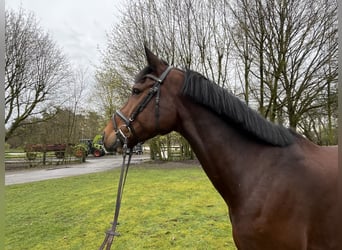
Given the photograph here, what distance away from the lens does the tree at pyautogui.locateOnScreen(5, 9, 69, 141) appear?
1179 centimetres

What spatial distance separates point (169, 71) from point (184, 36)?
1559 cm

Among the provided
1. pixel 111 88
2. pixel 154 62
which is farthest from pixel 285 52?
pixel 154 62

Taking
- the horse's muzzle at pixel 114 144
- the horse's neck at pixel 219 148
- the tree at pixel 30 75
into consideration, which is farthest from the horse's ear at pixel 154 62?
the tree at pixel 30 75

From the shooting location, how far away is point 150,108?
1.97m

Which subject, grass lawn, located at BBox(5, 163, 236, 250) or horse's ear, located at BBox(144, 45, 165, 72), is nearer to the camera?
horse's ear, located at BBox(144, 45, 165, 72)

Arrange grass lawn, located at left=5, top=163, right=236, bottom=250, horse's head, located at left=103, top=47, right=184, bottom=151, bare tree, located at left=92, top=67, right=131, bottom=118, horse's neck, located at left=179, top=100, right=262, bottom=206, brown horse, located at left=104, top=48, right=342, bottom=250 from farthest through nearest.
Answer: bare tree, located at left=92, top=67, right=131, bottom=118 < grass lawn, located at left=5, top=163, right=236, bottom=250 < horse's head, located at left=103, top=47, right=184, bottom=151 < horse's neck, located at left=179, top=100, right=262, bottom=206 < brown horse, located at left=104, top=48, right=342, bottom=250

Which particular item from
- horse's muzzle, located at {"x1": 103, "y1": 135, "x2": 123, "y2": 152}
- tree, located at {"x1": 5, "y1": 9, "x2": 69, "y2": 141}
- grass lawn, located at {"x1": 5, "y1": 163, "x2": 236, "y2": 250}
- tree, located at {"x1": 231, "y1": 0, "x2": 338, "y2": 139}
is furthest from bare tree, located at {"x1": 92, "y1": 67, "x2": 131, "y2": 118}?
horse's muzzle, located at {"x1": 103, "y1": 135, "x2": 123, "y2": 152}

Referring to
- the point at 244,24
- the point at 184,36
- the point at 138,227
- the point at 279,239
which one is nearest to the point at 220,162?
the point at 279,239

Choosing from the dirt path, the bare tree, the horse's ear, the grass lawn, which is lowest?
the grass lawn

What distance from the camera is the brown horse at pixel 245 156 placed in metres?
1.59

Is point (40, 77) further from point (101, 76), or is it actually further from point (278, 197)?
point (278, 197)

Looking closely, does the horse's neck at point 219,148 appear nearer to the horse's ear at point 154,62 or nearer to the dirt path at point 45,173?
the horse's ear at point 154,62

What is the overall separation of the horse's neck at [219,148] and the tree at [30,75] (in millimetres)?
10659

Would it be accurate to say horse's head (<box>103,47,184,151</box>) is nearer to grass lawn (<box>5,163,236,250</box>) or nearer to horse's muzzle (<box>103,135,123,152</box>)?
horse's muzzle (<box>103,135,123,152</box>)
